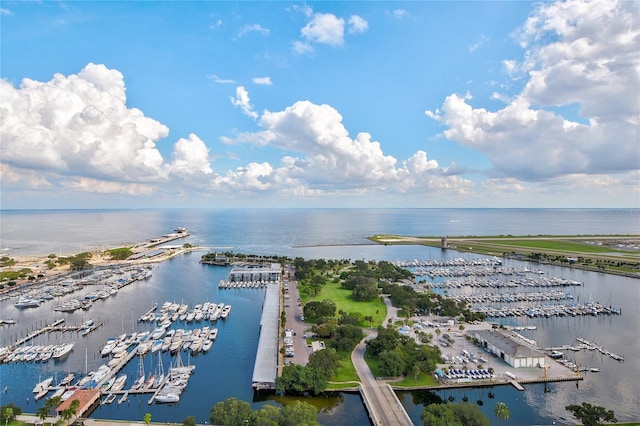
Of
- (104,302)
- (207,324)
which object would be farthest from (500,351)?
(104,302)

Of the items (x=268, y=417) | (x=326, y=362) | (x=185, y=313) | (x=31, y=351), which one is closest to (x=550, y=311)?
(x=326, y=362)

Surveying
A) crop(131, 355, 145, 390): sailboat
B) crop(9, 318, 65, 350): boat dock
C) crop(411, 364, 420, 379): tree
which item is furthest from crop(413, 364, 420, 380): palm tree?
crop(9, 318, 65, 350): boat dock

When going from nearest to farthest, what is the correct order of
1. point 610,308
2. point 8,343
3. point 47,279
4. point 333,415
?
1. point 333,415
2. point 8,343
3. point 610,308
4. point 47,279

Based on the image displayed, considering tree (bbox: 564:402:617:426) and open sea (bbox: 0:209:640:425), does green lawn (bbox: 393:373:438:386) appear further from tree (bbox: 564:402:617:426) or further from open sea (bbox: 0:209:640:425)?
tree (bbox: 564:402:617:426)

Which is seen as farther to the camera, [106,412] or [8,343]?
[8,343]

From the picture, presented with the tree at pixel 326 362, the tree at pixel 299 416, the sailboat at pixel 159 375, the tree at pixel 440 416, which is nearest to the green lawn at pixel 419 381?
the tree at pixel 326 362

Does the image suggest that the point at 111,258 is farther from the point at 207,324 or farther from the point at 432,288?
the point at 432,288
